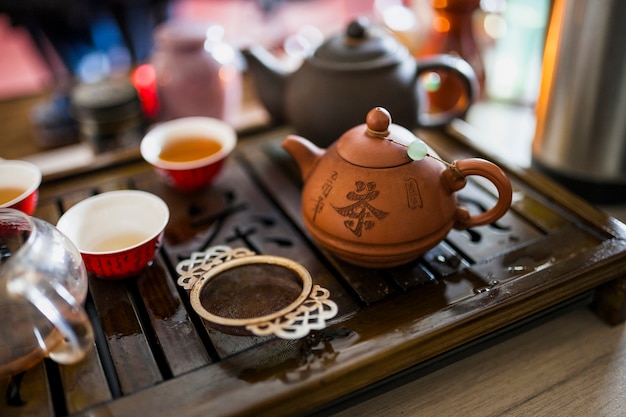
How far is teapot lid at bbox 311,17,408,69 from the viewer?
922 mm

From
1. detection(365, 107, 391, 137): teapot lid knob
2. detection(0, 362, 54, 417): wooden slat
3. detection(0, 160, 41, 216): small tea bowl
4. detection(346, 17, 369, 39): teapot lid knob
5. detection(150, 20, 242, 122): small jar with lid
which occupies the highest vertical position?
detection(346, 17, 369, 39): teapot lid knob

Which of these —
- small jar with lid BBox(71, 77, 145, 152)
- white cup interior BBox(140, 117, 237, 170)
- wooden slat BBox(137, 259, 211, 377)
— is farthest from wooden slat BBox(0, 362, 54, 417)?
small jar with lid BBox(71, 77, 145, 152)

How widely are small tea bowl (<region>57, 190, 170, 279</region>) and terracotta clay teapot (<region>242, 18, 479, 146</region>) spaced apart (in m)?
0.29

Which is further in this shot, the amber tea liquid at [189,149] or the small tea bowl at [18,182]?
the amber tea liquid at [189,149]

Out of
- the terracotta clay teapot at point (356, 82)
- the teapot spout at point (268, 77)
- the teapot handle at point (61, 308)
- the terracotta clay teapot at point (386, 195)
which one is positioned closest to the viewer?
the teapot handle at point (61, 308)

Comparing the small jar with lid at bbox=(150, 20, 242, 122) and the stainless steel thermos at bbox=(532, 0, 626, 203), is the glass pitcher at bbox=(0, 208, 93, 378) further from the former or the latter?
the stainless steel thermos at bbox=(532, 0, 626, 203)

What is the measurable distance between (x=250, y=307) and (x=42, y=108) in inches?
36.0

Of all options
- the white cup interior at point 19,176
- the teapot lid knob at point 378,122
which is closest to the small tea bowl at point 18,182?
the white cup interior at point 19,176

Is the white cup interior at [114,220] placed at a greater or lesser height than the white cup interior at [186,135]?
lesser

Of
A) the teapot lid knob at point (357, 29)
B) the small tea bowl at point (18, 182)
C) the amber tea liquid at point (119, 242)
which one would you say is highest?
the teapot lid knob at point (357, 29)

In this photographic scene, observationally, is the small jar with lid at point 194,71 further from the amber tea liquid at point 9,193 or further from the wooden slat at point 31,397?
the wooden slat at point 31,397

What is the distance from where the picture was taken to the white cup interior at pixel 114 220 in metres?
0.82

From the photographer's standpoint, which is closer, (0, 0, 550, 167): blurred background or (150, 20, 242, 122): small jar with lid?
(150, 20, 242, 122): small jar with lid

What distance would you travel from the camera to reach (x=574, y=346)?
78 cm
